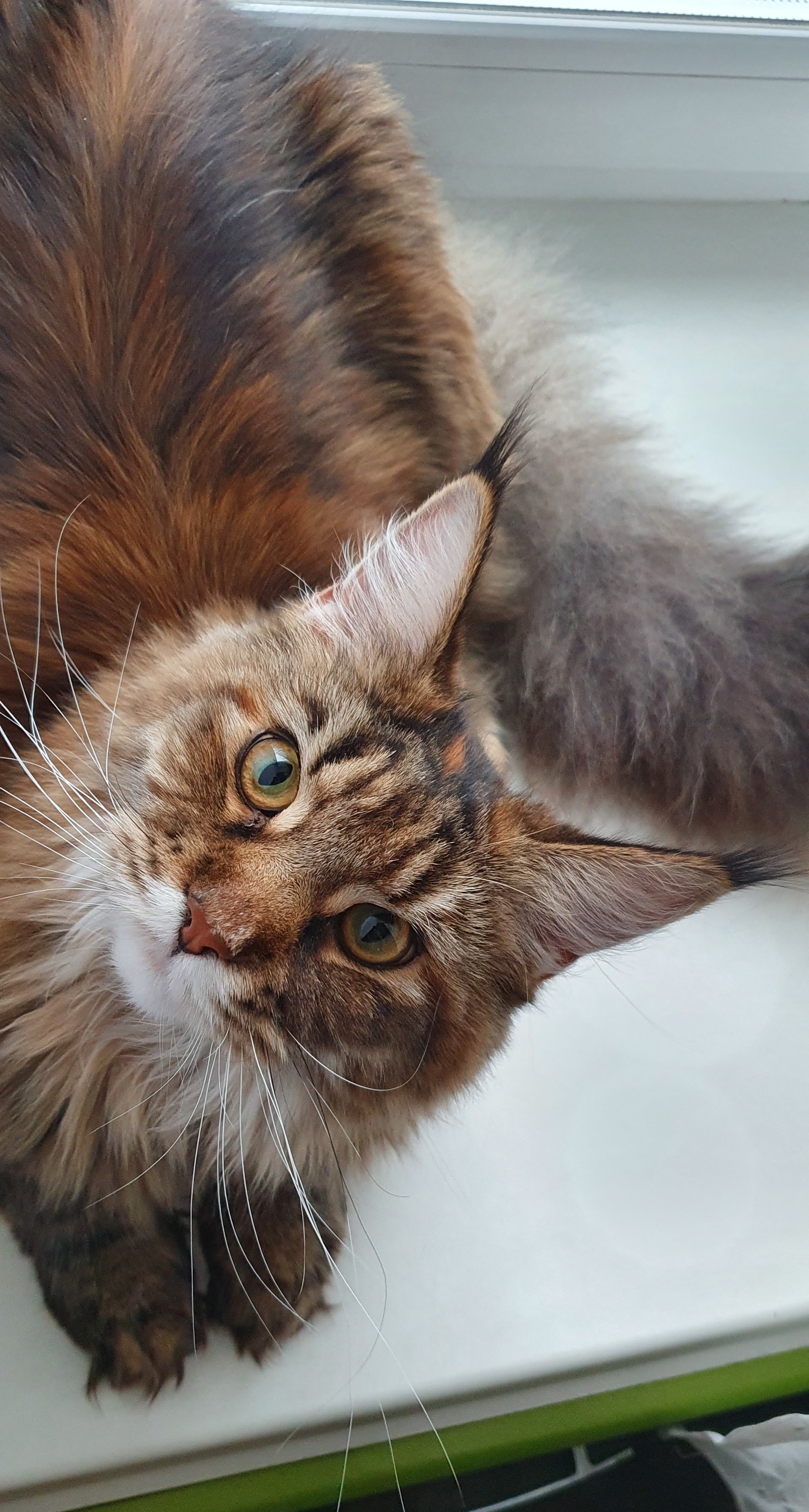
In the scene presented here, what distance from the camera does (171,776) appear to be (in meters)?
0.90

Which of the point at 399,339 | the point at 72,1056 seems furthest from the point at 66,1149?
the point at 399,339

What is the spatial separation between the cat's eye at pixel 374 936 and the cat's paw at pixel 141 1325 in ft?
1.39

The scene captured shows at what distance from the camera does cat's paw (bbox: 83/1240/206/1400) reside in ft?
3.25

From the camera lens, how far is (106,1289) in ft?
3.30

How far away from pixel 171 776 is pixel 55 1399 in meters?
0.62

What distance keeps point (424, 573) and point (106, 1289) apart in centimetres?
76

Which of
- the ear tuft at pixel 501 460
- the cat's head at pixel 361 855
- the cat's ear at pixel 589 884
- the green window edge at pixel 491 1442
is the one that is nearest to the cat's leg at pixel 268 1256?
the green window edge at pixel 491 1442

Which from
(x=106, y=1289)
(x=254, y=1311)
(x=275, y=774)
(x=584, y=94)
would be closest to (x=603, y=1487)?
(x=254, y=1311)

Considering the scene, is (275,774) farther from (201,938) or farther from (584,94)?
(584,94)

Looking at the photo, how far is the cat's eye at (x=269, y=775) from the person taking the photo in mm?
889

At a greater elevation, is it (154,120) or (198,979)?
(154,120)

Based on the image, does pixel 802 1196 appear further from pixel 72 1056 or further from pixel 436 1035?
pixel 72 1056

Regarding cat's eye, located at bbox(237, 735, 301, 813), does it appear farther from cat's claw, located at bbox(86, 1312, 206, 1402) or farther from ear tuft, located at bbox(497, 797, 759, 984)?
cat's claw, located at bbox(86, 1312, 206, 1402)

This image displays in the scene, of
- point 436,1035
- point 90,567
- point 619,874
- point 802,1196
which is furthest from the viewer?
point 802,1196
